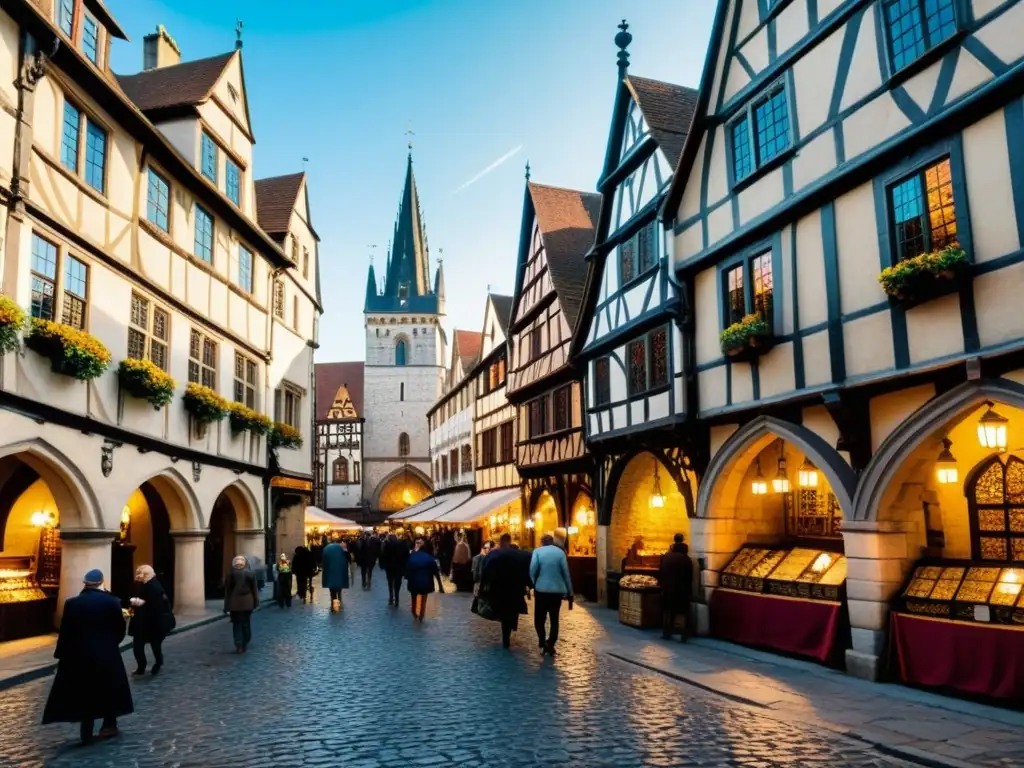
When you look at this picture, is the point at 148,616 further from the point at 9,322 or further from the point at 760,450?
the point at 760,450

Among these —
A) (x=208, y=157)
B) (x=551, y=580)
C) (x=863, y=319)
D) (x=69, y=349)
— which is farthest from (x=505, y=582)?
(x=208, y=157)

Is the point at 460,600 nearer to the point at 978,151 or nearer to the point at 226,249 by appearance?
the point at 226,249

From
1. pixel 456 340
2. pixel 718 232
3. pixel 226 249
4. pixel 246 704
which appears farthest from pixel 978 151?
pixel 456 340

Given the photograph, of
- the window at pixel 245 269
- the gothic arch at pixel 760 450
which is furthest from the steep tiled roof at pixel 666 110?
the window at pixel 245 269

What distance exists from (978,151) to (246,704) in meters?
9.58

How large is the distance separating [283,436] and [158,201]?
846 cm

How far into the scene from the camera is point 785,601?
40.5 ft

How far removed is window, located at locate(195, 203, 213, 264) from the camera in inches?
728

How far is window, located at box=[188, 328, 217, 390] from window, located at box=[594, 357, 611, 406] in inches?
328

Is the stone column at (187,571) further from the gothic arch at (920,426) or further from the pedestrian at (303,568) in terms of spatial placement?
the gothic arch at (920,426)

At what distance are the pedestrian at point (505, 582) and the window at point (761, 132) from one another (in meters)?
6.78

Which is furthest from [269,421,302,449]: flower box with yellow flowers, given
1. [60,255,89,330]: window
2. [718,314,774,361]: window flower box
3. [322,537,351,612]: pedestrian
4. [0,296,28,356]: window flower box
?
[718,314,774,361]: window flower box

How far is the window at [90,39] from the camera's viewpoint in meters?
14.1

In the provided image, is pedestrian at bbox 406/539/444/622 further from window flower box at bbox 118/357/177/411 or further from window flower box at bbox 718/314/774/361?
window flower box at bbox 718/314/774/361
